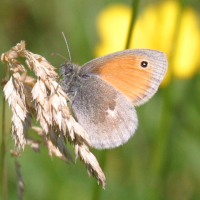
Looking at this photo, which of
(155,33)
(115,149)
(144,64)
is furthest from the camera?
(115,149)

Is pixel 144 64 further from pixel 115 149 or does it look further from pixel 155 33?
pixel 115 149

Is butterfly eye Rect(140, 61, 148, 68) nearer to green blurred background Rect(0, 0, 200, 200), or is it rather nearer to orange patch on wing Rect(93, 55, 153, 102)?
orange patch on wing Rect(93, 55, 153, 102)

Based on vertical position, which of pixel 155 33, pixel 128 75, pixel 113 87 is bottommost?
pixel 113 87

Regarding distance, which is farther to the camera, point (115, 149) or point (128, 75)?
point (115, 149)

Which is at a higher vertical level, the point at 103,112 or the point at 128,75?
the point at 128,75

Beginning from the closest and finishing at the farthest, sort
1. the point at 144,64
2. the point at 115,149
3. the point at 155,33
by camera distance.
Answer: the point at 144,64 < the point at 155,33 < the point at 115,149

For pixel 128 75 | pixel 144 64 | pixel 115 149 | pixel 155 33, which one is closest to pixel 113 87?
pixel 128 75
